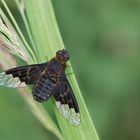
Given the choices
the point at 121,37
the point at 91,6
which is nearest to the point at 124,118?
the point at 121,37

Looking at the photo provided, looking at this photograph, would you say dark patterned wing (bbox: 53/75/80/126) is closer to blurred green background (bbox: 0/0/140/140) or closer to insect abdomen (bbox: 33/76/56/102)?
insect abdomen (bbox: 33/76/56/102)

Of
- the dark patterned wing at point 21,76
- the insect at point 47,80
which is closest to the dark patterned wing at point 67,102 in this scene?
the insect at point 47,80

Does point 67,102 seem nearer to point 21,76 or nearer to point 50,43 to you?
point 21,76

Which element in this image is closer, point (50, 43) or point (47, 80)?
point (50, 43)

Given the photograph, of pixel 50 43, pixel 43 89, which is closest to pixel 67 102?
pixel 43 89

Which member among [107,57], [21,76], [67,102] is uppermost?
[21,76]

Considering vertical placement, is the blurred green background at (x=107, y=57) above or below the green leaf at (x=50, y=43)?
below

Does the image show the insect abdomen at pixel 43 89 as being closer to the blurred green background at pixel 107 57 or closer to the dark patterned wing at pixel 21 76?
the dark patterned wing at pixel 21 76
